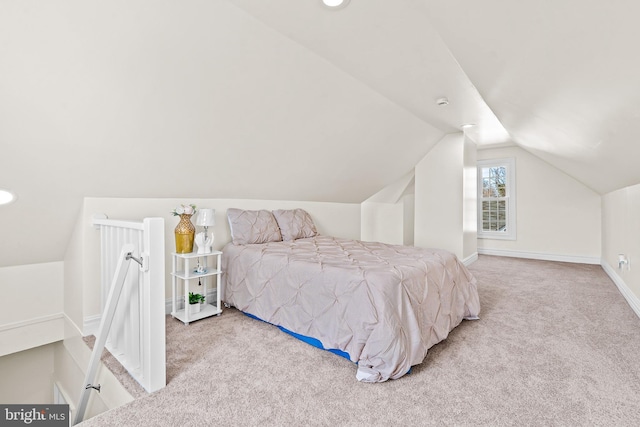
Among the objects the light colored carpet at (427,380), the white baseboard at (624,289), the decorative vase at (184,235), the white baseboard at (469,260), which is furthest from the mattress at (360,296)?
the white baseboard at (469,260)

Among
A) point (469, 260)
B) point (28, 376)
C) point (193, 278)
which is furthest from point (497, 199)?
point (28, 376)

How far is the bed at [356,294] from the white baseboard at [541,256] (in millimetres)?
3740

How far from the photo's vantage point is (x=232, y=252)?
296 centimetres

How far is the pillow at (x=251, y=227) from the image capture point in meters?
3.17

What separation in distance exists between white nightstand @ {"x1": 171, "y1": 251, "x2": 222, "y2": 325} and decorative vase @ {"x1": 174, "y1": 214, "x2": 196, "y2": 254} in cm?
6

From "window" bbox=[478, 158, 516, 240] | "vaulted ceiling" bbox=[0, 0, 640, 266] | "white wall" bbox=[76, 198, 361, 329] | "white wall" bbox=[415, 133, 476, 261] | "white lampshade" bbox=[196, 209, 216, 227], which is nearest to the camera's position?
"vaulted ceiling" bbox=[0, 0, 640, 266]

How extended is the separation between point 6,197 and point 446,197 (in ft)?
15.7

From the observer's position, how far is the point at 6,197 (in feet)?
→ 6.86

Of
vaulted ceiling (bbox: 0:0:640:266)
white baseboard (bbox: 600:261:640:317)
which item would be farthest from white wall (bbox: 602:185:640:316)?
vaulted ceiling (bbox: 0:0:640:266)

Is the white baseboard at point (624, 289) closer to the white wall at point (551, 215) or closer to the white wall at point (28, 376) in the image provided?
the white wall at point (551, 215)

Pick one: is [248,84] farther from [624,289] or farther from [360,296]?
[624,289]

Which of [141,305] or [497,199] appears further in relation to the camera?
[497,199]

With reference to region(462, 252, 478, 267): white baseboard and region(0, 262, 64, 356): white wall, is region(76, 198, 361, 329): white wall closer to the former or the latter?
region(0, 262, 64, 356): white wall

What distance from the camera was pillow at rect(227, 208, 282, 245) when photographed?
125 inches
